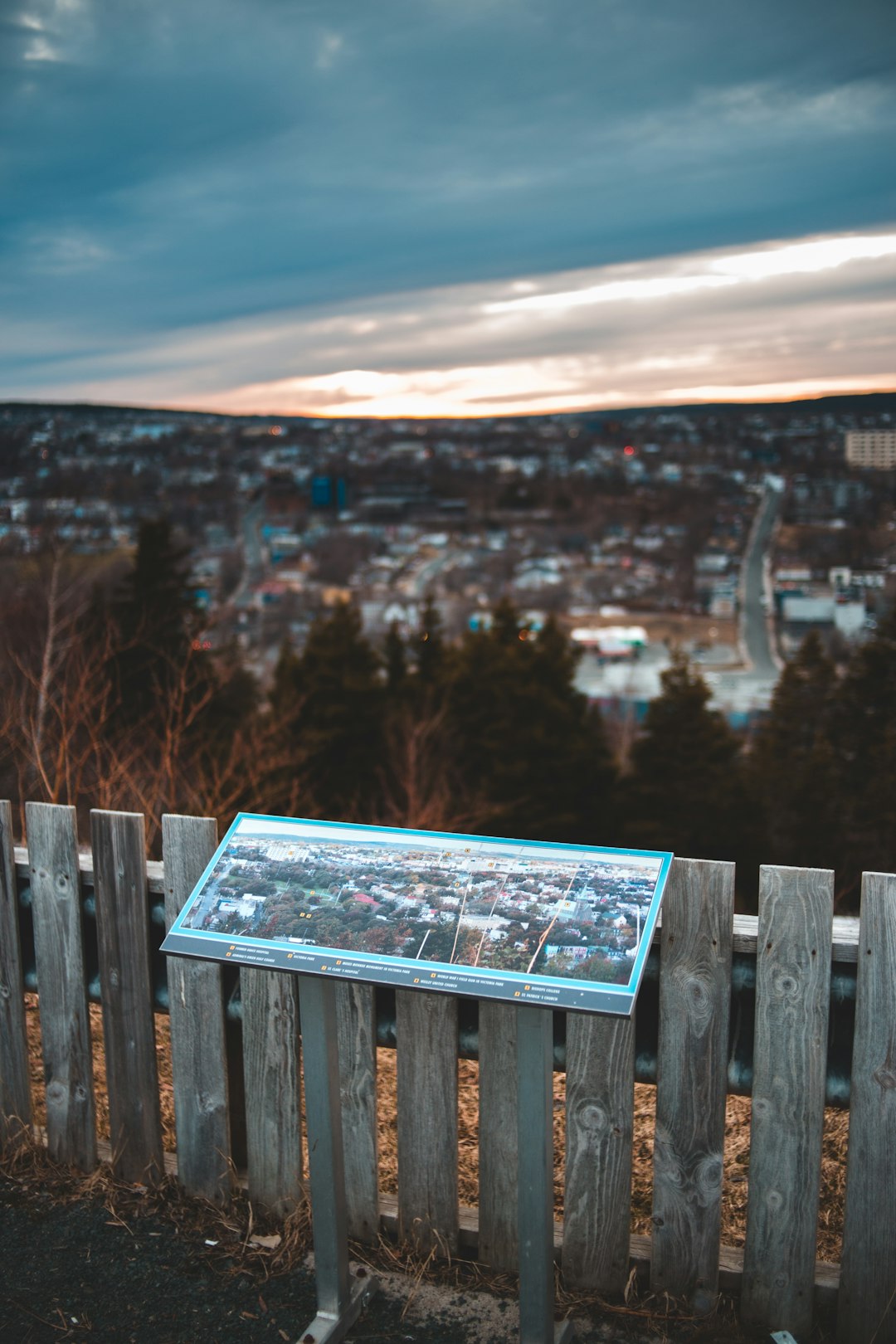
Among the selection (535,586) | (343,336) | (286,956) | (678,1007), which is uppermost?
(343,336)

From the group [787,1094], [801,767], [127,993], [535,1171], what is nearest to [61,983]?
[127,993]

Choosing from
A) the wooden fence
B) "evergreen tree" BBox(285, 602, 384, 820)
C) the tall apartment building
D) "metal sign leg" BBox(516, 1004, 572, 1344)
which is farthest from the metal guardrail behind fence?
the tall apartment building

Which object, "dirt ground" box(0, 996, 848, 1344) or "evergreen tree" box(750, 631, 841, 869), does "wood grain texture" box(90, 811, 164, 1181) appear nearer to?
"dirt ground" box(0, 996, 848, 1344)

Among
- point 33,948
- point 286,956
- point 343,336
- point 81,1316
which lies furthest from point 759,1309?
point 343,336

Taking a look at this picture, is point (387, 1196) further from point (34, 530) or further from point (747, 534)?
point (747, 534)

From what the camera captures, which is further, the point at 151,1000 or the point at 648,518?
the point at 648,518

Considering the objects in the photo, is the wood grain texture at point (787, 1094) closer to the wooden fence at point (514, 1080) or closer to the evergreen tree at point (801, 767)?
the wooden fence at point (514, 1080)

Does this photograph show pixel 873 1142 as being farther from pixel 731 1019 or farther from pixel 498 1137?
pixel 498 1137
